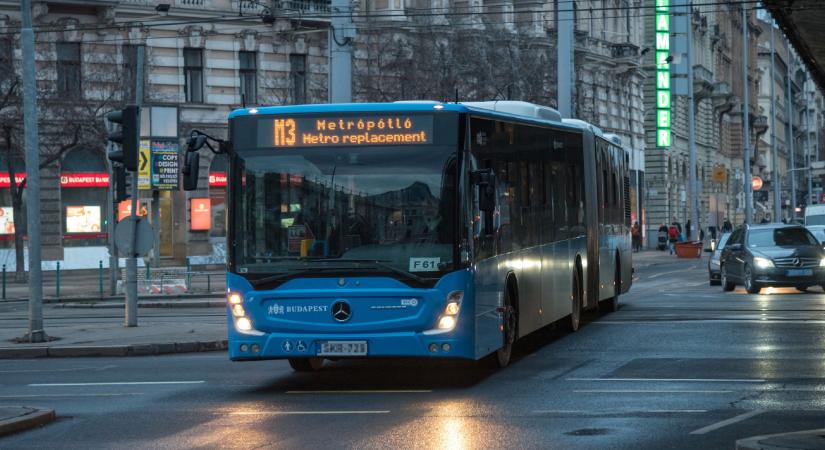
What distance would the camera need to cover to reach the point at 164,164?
112 feet

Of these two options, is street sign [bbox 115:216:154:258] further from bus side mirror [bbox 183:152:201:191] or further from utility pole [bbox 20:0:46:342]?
bus side mirror [bbox 183:152:201:191]

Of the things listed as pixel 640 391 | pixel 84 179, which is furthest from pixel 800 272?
pixel 84 179

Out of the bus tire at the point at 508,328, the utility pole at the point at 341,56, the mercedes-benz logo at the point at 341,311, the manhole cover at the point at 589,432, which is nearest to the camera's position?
the manhole cover at the point at 589,432

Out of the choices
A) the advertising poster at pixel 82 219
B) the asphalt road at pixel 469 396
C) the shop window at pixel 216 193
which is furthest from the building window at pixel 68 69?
the asphalt road at pixel 469 396

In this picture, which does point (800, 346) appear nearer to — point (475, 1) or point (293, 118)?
point (293, 118)

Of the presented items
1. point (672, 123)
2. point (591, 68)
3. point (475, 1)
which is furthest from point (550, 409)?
point (672, 123)

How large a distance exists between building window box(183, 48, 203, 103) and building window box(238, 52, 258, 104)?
5.43 ft

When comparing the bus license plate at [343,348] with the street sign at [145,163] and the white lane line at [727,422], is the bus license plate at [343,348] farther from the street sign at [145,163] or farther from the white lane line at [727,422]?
the street sign at [145,163]

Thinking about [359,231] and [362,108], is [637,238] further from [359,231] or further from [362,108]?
[359,231]

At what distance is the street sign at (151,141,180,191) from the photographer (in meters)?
33.8

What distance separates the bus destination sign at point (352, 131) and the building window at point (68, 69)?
1287 inches

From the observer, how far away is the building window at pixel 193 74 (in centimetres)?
5272

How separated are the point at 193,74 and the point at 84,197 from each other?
6.19m

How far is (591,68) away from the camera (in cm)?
7162
